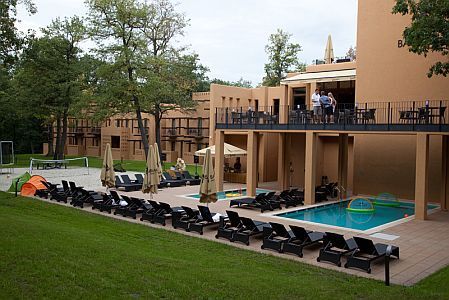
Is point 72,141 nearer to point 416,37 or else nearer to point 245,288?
point 416,37

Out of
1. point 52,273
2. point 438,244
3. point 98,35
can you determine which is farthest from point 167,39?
point 52,273

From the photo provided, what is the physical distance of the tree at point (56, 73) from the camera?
39.2m

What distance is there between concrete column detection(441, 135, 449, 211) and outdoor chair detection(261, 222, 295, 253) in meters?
10.7

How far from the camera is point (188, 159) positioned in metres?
46.7

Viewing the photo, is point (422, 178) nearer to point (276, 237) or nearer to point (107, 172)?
point (276, 237)

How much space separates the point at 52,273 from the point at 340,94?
79.2 feet

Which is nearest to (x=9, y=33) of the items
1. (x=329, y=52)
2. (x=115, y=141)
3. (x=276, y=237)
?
(x=276, y=237)


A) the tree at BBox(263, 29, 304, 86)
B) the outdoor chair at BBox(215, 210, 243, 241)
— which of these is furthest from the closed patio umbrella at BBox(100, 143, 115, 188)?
the tree at BBox(263, 29, 304, 86)

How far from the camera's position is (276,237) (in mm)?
12148

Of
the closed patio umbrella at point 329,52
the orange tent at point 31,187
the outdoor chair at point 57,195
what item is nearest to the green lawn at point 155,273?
the outdoor chair at point 57,195

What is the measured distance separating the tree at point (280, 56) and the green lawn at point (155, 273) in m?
42.9

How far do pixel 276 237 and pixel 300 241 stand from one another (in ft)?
2.52

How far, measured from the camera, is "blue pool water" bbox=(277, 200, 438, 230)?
16.0 meters

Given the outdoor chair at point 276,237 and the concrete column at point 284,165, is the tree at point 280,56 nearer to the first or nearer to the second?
the concrete column at point 284,165
